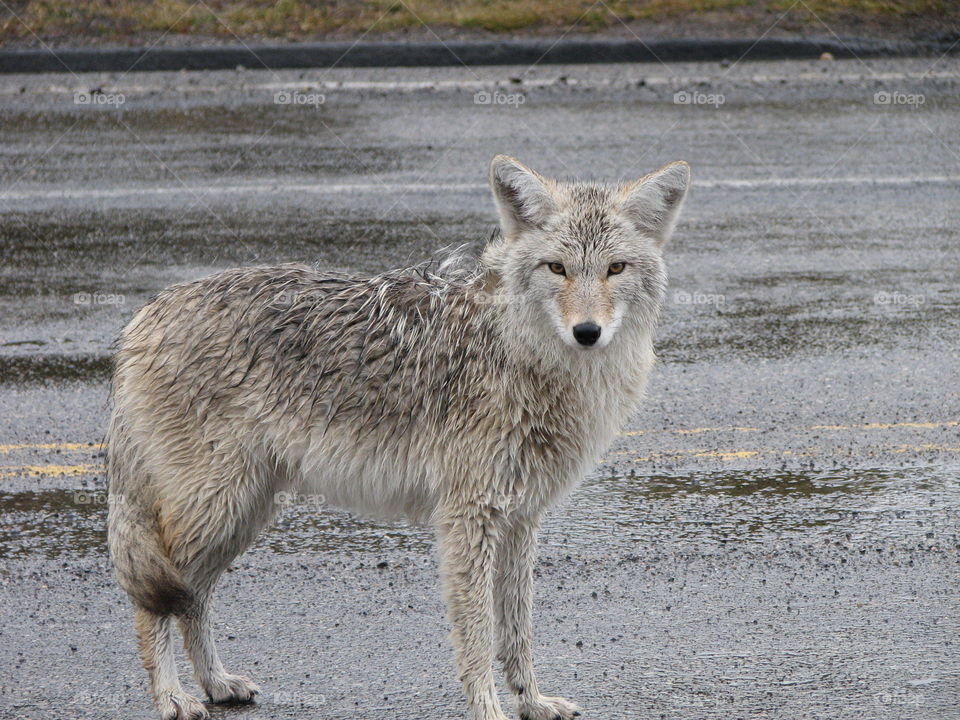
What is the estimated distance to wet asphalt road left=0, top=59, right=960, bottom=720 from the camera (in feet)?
15.0

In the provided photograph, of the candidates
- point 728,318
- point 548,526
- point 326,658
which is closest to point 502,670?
point 326,658

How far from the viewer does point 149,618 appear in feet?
14.0

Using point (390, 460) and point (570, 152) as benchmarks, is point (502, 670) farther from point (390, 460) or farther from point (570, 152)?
point (570, 152)

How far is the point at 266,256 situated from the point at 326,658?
5.20 m

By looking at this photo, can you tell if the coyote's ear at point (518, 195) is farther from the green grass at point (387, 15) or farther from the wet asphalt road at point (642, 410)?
the green grass at point (387, 15)

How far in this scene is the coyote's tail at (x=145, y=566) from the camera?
4.16 meters

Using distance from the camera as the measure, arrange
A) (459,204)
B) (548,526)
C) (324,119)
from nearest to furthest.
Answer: (548,526)
(459,204)
(324,119)
